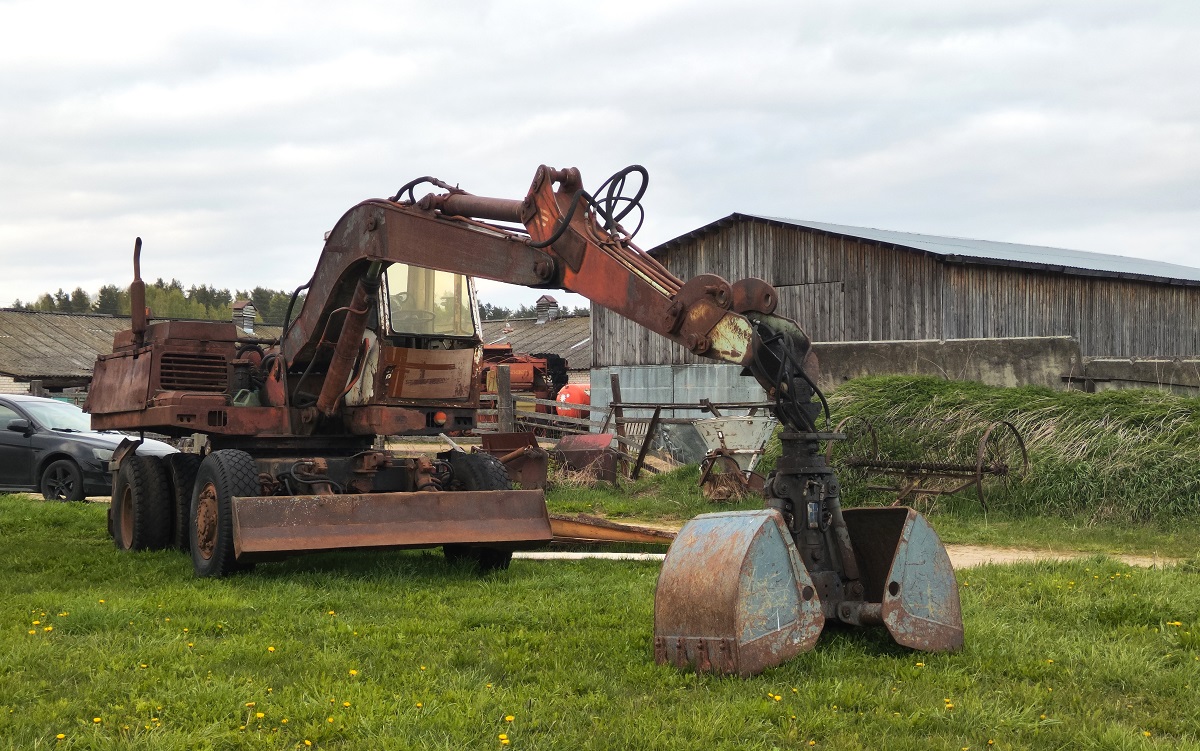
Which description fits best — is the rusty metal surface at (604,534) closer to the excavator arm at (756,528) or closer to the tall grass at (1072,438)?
the excavator arm at (756,528)

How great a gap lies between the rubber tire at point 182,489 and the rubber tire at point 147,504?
Answer: 10cm

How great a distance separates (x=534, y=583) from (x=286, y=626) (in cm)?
219

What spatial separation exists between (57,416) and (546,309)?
4140cm

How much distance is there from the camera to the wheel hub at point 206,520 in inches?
362

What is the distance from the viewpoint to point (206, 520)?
30.4 feet

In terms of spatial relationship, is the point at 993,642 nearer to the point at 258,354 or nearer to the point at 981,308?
the point at 258,354

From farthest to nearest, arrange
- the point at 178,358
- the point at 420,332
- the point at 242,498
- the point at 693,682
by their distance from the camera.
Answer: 1. the point at 178,358
2. the point at 420,332
3. the point at 242,498
4. the point at 693,682

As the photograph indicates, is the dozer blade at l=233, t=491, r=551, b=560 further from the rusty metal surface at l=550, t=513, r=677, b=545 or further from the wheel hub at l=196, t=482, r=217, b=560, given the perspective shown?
the rusty metal surface at l=550, t=513, r=677, b=545

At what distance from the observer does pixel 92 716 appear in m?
5.18

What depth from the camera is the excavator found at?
602 cm

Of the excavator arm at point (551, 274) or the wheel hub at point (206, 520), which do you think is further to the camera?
the wheel hub at point (206, 520)

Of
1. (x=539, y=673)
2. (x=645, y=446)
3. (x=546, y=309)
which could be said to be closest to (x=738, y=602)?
(x=539, y=673)

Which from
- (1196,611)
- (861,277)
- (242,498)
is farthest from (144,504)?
(861,277)

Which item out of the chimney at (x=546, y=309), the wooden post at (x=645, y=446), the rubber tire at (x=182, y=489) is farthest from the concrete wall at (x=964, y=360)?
the chimney at (x=546, y=309)
